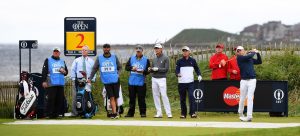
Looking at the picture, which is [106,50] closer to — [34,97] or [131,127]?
[34,97]

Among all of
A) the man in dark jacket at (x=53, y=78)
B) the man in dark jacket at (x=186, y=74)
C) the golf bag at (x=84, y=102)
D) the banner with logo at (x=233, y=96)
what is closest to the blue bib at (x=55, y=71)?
the man in dark jacket at (x=53, y=78)

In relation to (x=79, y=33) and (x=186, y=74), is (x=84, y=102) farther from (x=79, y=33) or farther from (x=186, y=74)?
(x=186, y=74)

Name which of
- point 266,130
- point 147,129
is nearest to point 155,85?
point 147,129

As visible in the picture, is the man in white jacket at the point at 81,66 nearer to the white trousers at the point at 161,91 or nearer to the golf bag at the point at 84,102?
the golf bag at the point at 84,102

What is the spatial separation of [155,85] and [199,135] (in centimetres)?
693

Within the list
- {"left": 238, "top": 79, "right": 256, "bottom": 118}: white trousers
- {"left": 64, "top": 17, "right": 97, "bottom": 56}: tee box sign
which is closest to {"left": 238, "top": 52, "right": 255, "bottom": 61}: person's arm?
{"left": 238, "top": 79, "right": 256, "bottom": 118}: white trousers

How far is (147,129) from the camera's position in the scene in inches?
810

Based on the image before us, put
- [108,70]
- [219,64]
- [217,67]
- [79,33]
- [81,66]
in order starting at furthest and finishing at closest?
[79,33]
[217,67]
[219,64]
[81,66]
[108,70]

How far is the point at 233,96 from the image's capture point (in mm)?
26203

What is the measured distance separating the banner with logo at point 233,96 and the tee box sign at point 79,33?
10.7 feet

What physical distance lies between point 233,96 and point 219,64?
3.27ft

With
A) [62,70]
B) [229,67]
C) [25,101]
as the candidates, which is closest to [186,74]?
[229,67]

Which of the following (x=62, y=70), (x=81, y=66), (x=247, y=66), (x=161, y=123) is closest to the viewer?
(x=161, y=123)

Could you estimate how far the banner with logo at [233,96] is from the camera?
26.0m
